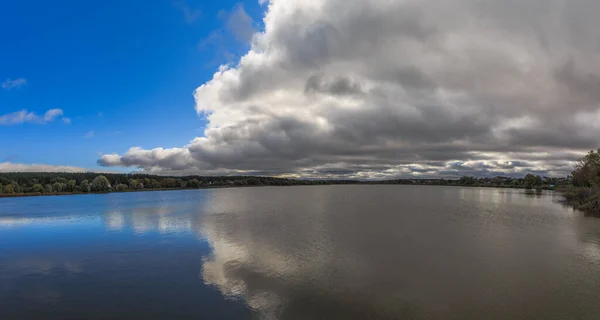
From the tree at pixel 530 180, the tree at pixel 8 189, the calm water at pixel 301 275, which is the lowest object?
the tree at pixel 8 189

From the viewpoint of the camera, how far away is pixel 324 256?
68.3 feet

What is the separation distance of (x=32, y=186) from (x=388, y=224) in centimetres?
15763

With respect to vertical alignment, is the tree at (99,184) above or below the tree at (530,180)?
below

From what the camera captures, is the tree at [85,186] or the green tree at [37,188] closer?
the green tree at [37,188]

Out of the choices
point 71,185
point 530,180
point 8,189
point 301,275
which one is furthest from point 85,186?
point 530,180

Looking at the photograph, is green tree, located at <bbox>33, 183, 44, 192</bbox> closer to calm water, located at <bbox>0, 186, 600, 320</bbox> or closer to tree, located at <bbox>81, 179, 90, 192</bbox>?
tree, located at <bbox>81, 179, 90, 192</bbox>

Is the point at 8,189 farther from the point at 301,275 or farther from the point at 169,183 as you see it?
the point at 301,275

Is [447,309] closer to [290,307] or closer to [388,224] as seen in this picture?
[290,307]

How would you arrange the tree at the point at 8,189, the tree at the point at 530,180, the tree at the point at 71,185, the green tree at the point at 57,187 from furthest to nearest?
1. the tree at the point at 530,180
2. the tree at the point at 71,185
3. the green tree at the point at 57,187
4. the tree at the point at 8,189

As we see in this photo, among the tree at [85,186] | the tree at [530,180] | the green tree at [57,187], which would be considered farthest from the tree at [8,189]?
the tree at [530,180]

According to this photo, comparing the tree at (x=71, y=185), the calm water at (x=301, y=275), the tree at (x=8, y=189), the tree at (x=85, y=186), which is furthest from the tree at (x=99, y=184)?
the calm water at (x=301, y=275)

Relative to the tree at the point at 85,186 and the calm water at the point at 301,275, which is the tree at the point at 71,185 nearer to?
the tree at the point at 85,186

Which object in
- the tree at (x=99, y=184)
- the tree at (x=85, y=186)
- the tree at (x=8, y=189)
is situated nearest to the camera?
the tree at (x=8, y=189)

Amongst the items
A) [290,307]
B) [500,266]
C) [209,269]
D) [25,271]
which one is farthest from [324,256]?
[25,271]
